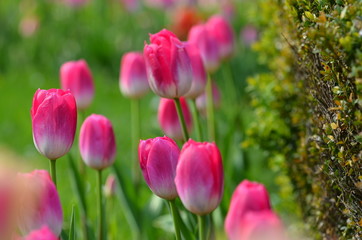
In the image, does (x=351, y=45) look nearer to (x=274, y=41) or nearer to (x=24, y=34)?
(x=274, y=41)

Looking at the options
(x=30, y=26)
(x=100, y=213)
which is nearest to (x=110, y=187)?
(x=100, y=213)

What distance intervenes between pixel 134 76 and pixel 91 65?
408 centimetres

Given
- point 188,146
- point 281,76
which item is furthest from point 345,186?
point 281,76

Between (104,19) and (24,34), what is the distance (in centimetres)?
146

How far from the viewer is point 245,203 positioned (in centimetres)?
128

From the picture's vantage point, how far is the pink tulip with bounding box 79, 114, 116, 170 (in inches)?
78.1

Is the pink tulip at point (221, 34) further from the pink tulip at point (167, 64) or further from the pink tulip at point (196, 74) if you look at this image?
the pink tulip at point (167, 64)

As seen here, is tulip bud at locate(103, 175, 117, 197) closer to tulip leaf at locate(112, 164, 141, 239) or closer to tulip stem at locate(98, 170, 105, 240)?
tulip leaf at locate(112, 164, 141, 239)

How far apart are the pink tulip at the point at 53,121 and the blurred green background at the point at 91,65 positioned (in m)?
1.67

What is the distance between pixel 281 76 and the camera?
9.53 feet

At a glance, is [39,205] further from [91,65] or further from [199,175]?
[91,65]

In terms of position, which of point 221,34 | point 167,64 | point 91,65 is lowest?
point 167,64

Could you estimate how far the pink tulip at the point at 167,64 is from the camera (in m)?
1.81

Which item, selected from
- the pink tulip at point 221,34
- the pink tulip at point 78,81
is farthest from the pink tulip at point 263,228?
the pink tulip at point 221,34
